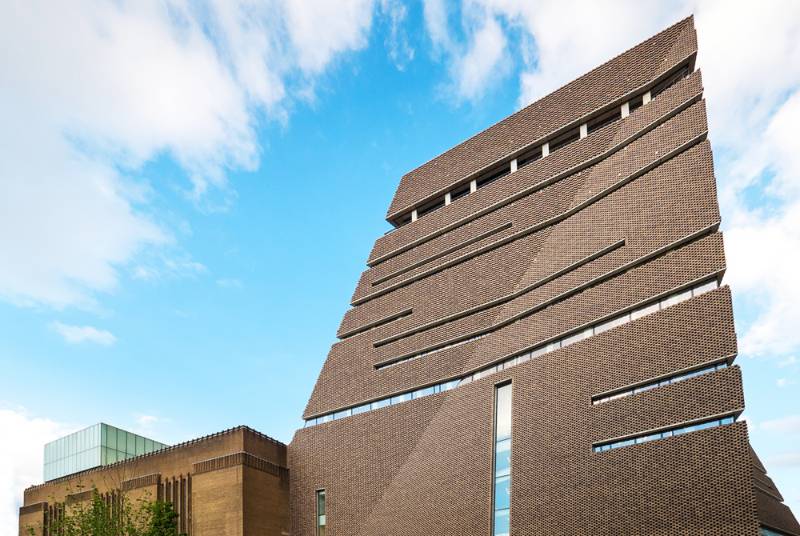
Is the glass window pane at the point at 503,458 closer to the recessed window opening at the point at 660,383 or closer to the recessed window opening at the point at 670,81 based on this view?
the recessed window opening at the point at 660,383

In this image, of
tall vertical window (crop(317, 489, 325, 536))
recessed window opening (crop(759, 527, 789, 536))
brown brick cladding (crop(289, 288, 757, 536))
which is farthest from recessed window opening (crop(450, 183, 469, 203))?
recessed window opening (crop(759, 527, 789, 536))

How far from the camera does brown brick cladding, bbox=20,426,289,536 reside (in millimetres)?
34531

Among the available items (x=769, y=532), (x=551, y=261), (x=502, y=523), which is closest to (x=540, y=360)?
(x=551, y=261)

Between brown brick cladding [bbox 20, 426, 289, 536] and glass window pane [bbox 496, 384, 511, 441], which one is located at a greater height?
glass window pane [bbox 496, 384, 511, 441]

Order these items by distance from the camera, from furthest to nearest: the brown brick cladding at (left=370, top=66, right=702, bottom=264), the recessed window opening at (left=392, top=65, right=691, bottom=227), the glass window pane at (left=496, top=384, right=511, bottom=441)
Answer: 1. the recessed window opening at (left=392, top=65, right=691, bottom=227)
2. the brown brick cladding at (left=370, top=66, right=702, bottom=264)
3. the glass window pane at (left=496, top=384, right=511, bottom=441)

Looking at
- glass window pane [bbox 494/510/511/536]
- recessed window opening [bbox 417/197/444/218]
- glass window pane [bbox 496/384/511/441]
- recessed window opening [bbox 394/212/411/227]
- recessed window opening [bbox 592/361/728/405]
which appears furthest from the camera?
recessed window opening [bbox 394/212/411/227]

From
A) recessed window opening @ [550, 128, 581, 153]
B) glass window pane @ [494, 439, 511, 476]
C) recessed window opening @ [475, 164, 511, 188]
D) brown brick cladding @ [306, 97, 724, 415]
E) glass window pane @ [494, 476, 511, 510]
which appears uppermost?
recessed window opening @ [550, 128, 581, 153]

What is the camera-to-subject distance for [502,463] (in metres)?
28.8

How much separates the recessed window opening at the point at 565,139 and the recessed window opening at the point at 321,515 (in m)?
20.2

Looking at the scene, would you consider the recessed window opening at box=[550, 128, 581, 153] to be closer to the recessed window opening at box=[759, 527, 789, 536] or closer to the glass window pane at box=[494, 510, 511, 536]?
the glass window pane at box=[494, 510, 511, 536]

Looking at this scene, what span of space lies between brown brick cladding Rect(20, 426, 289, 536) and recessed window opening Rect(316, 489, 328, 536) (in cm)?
195

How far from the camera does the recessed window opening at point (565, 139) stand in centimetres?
3653

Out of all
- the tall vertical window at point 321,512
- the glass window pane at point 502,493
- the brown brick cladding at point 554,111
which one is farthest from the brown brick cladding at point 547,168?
the glass window pane at point 502,493

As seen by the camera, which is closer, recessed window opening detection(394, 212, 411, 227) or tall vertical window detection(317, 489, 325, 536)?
tall vertical window detection(317, 489, 325, 536)
